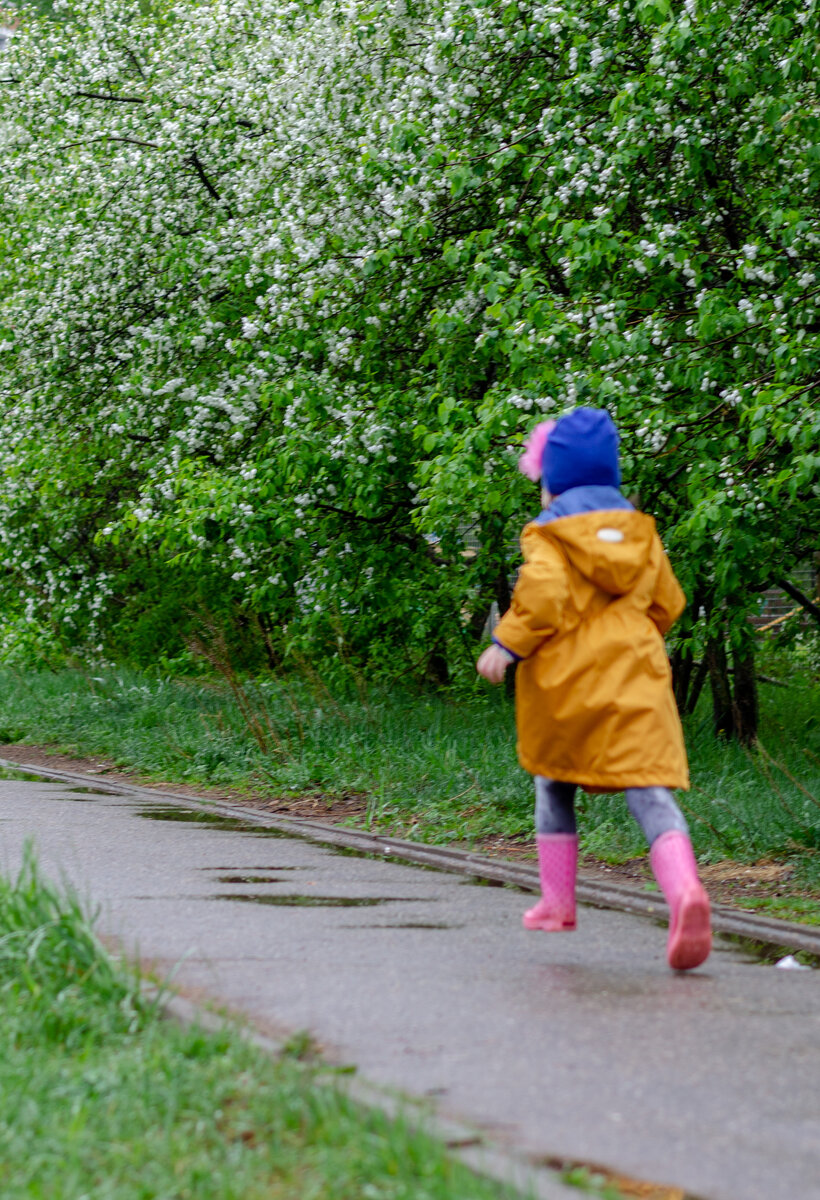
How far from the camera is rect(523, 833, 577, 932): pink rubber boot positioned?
16.8ft

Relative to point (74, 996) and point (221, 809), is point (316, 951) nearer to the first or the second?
point (74, 996)

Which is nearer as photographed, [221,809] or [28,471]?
[221,809]

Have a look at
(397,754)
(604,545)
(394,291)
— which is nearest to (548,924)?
(604,545)

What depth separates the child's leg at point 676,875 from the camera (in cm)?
456

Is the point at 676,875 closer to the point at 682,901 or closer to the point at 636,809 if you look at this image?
the point at 682,901

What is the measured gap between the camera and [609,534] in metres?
4.86

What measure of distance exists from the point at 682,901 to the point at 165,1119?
6.16 feet

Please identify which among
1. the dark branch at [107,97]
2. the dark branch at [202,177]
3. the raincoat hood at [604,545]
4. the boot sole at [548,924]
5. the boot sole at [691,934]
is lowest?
the boot sole at [548,924]

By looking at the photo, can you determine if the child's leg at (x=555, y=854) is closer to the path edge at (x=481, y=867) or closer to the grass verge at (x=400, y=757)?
the path edge at (x=481, y=867)

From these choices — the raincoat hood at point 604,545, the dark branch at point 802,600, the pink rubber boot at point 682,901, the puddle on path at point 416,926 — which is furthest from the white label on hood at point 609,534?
the dark branch at point 802,600

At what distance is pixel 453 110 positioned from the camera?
9438mm

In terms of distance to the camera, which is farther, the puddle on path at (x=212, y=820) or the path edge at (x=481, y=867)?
the puddle on path at (x=212, y=820)

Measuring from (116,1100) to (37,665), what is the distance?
515 inches

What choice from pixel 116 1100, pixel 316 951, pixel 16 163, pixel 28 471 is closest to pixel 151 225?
pixel 16 163
